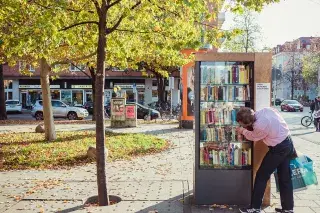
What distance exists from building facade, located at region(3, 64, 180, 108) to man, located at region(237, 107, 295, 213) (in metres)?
43.8

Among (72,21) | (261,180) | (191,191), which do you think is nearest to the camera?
(261,180)

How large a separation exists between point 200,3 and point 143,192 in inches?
134

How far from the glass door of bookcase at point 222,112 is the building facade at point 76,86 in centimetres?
4308

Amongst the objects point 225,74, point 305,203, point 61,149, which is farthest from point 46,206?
point 61,149

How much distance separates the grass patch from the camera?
10.2 metres

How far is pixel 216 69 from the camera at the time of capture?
650 cm

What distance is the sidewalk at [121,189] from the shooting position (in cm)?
621

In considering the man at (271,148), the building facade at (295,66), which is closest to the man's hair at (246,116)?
the man at (271,148)

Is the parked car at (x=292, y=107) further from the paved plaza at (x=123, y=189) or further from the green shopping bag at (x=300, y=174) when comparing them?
the green shopping bag at (x=300, y=174)

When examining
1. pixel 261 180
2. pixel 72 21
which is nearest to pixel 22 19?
pixel 72 21

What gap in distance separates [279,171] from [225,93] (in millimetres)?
1514

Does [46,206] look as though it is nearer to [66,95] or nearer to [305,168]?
[305,168]

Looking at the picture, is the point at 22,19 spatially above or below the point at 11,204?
above

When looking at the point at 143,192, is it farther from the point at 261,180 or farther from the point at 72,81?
the point at 72,81
